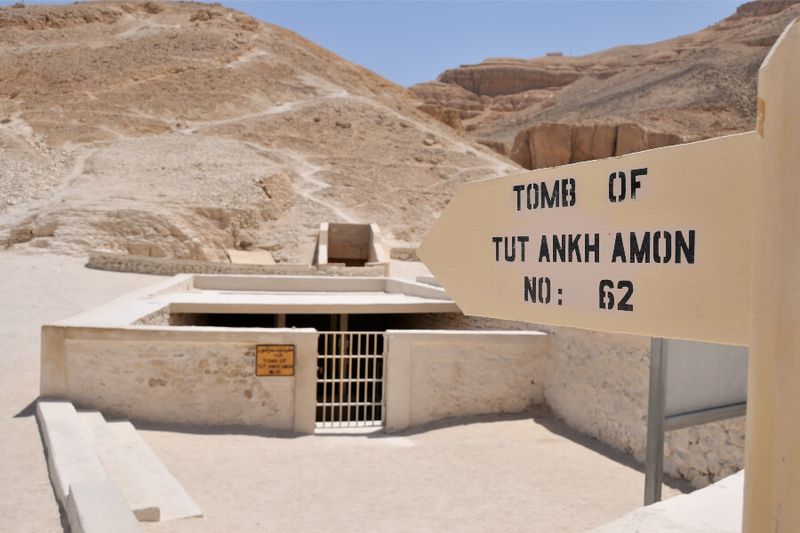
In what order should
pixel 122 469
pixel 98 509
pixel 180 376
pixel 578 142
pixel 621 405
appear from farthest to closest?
1. pixel 578 142
2. pixel 180 376
3. pixel 621 405
4. pixel 122 469
5. pixel 98 509

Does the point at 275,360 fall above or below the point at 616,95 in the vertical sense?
below

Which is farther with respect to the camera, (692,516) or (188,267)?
(188,267)

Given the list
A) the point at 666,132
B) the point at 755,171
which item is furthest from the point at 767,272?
the point at 666,132

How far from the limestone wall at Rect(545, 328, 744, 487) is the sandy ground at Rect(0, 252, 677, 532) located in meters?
0.27

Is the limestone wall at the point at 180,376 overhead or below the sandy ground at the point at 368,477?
overhead

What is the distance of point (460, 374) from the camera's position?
29.4 feet

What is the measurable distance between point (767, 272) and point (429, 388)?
25.2 ft

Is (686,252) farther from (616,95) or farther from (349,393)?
(616,95)

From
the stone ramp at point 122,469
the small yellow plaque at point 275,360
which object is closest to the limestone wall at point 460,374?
the small yellow plaque at point 275,360

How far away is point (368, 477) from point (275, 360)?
2.04 m

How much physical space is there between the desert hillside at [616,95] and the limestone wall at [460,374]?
33331 mm

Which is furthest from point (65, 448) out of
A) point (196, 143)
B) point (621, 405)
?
point (196, 143)

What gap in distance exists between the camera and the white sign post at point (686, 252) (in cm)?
135

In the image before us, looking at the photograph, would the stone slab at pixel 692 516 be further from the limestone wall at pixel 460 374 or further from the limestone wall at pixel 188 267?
the limestone wall at pixel 188 267
